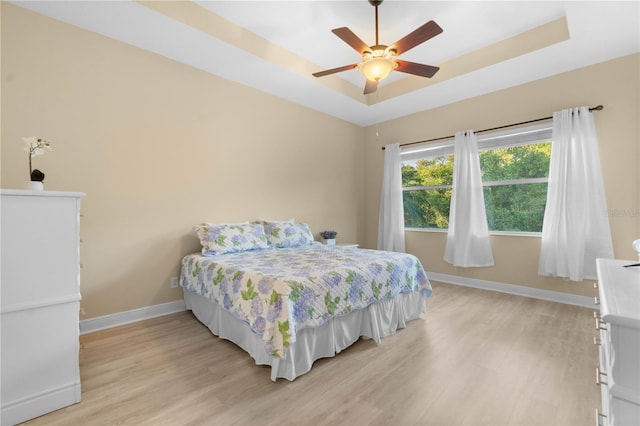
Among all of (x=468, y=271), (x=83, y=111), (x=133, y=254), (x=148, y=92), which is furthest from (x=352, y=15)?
(x=468, y=271)

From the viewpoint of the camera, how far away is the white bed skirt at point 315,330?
1.90 meters

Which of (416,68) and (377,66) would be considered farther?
(416,68)

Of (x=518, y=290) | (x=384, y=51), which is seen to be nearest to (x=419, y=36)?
(x=384, y=51)

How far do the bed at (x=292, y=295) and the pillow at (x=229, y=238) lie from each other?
10 mm

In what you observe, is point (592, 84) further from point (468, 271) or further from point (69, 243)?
point (69, 243)

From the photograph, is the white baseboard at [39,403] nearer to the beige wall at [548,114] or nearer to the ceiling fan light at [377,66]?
the ceiling fan light at [377,66]

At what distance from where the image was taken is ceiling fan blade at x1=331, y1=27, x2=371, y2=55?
211 centimetres

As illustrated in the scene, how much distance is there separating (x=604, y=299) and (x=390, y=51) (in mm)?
2115

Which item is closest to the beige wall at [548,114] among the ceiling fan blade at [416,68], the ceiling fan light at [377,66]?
the ceiling fan blade at [416,68]

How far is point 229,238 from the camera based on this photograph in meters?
3.06

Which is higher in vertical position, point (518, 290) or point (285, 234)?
point (285, 234)

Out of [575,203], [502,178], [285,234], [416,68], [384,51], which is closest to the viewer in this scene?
[384,51]

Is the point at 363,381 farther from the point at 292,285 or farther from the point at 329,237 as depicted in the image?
the point at 329,237

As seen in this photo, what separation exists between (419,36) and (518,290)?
3219 mm
